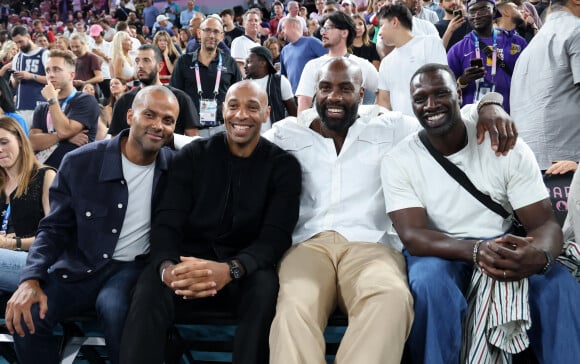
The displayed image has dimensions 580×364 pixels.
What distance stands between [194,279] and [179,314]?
0.71ft

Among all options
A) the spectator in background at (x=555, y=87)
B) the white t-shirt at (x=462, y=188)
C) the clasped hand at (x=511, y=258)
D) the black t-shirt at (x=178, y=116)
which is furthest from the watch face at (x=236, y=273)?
the black t-shirt at (x=178, y=116)

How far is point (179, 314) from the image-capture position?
265 centimetres

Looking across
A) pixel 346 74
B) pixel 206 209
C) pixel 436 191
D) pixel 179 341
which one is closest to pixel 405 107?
pixel 346 74

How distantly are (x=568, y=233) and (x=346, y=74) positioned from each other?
49.2 inches

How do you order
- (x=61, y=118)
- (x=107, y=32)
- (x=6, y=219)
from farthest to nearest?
(x=107, y=32) < (x=61, y=118) < (x=6, y=219)

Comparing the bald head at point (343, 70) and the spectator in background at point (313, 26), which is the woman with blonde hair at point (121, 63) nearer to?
the spectator in background at point (313, 26)

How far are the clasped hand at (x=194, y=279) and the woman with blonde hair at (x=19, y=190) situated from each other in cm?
94

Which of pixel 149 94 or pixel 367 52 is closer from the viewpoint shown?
pixel 149 94

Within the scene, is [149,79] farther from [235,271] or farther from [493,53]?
[235,271]

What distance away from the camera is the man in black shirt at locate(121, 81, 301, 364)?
2.48 metres

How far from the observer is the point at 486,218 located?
2.72 meters

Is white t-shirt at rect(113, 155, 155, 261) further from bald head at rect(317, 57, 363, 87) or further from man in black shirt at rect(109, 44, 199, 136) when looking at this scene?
man in black shirt at rect(109, 44, 199, 136)

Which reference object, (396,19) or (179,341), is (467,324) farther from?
(396,19)

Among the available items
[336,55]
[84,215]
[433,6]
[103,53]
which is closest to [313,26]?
[433,6]
